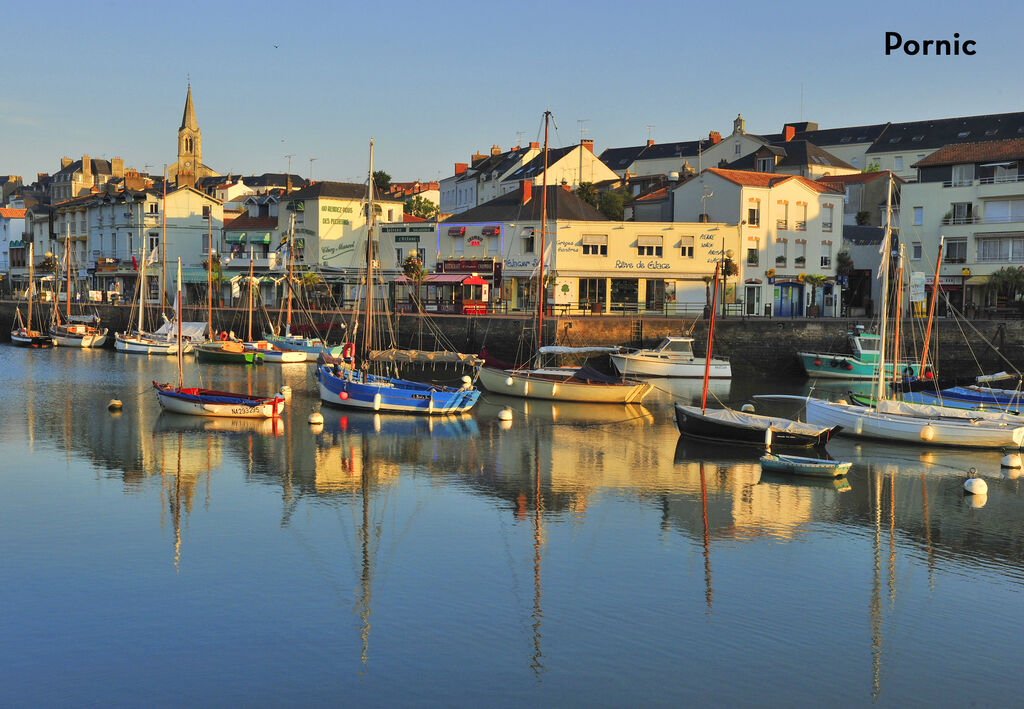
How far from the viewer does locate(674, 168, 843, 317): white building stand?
73.6m

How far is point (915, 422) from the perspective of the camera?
119ft

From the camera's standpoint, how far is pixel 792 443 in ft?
114

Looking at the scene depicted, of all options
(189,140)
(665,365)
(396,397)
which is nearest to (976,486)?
(396,397)

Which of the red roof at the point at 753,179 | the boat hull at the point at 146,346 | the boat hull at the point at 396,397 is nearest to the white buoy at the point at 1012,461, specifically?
the boat hull at the point at 396,397

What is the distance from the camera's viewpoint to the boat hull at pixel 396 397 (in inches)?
1652

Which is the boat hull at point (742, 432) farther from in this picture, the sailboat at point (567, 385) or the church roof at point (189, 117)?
the church roof at point (189, 117)

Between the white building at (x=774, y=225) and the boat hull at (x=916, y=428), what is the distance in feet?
118

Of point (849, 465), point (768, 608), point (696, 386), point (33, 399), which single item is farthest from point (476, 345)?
point (768, 608)

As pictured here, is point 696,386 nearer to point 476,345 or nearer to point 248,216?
point 476,345

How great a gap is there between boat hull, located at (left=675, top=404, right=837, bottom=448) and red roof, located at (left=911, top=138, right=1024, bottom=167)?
45.5m

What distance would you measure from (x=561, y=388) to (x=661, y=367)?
39.4ft

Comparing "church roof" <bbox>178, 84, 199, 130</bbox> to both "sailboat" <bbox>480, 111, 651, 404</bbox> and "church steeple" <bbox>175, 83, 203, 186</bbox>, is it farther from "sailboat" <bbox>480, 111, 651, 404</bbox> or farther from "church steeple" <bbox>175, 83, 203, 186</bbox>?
"sailboat" <bbox>480, 111, 651, 404</bbox>

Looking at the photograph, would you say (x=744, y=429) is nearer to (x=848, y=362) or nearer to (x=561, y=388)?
(x=561, y=388)

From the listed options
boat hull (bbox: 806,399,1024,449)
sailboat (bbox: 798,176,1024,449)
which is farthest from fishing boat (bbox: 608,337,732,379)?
boat hull (bbox: 806,399,1024,449)
